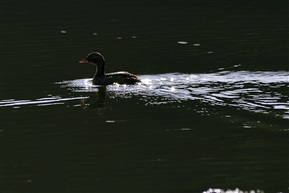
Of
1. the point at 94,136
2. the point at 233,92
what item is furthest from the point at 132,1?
the point at 94,136

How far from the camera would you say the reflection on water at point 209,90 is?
21609 millimetres

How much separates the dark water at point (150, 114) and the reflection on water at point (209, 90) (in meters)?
0.04

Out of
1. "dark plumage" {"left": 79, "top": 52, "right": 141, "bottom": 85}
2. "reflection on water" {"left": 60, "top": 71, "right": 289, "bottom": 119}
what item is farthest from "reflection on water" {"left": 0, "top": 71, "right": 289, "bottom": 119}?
"dark plumage" {"left": 79, "top": 52, "right": 141, "bottom": 85}

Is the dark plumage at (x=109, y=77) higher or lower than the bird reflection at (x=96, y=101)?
higher

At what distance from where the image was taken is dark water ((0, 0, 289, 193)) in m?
15.7

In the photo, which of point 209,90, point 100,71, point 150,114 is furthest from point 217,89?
point 100,71

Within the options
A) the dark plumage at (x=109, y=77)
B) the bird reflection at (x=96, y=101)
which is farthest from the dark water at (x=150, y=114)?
the dark plumage at (x=109, y=77)

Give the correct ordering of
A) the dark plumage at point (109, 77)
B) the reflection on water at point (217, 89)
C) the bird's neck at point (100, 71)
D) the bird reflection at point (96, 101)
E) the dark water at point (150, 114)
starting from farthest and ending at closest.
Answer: the bird's neck at point (100, 71) → the dark plumage at point (109, 77) → the bird reflection at point (96, 101) → the reflection on water at point (217, 89) → the dark water at point (150, 114)

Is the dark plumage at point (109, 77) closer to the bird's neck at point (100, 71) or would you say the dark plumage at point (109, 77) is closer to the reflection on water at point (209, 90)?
the bird's neck at point (100, 71)

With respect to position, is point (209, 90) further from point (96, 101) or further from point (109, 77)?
point (109, 77)

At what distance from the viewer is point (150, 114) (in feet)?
69.5

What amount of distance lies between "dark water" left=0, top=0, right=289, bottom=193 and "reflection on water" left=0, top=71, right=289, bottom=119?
1.4 inches

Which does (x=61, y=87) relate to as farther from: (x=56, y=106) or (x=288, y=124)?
(x=288, y=124)

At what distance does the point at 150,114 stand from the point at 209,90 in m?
2.96
